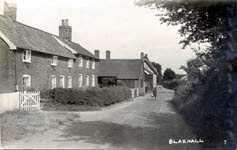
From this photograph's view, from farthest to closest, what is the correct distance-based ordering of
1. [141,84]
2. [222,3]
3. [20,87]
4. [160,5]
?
[141,84] < [20,87] < [160,5] < [222,3]

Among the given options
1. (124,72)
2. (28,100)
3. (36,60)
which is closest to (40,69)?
(36,60)

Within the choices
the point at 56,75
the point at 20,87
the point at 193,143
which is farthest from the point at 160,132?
the point at 56,75

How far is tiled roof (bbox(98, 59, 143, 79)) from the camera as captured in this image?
41938mm

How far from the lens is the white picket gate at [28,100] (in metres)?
15.0

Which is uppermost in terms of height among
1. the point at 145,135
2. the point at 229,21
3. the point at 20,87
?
the point at 229,21

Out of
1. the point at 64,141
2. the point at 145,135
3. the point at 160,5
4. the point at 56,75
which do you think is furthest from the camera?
the point at 56,75

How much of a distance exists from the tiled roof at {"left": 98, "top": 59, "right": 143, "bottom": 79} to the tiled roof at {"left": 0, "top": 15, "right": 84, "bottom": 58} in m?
15.8

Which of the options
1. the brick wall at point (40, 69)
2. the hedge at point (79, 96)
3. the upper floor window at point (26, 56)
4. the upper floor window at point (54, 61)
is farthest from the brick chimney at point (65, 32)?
the hedge at point (79, 96)

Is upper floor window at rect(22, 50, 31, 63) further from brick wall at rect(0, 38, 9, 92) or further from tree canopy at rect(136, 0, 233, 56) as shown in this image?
tree canopy at rect(136, 0, 233, 56)

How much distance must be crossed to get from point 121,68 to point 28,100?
29001 millimetres

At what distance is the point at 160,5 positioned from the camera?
781 cm

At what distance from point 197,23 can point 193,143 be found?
11.0 ft

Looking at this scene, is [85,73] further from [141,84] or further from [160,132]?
[160,132]

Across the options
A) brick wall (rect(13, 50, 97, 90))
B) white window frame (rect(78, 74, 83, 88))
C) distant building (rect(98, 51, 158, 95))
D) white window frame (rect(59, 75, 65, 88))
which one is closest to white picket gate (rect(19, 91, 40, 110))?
brick wall (rect(13, 50, 97, 90))
